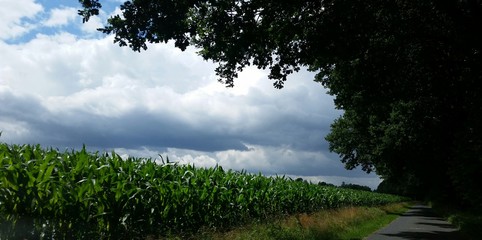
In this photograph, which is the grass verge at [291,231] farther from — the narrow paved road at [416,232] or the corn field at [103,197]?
the narrow paved road at [416,232]

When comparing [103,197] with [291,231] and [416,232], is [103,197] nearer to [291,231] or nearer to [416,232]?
[291,231]

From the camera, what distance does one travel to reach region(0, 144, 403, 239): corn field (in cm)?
600

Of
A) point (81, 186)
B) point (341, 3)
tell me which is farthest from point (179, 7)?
point (81, 186)

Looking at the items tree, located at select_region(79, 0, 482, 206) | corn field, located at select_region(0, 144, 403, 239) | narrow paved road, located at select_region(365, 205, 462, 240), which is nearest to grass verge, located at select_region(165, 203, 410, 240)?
corn field, located at select_region(0, 144, 403, 239)

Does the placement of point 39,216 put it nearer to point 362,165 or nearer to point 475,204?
point 475,204

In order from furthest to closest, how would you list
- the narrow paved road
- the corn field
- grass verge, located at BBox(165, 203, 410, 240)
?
the narrow paved road < grass verge, located at BBox(165, 203, 410, 240) < the corn field

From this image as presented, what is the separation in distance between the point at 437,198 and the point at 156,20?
49624 millimetres

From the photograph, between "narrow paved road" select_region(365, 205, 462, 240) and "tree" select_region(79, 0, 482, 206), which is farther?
"narrow paved road" select_region(365, 205, 462, 240)

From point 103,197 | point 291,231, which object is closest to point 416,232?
point 291,231

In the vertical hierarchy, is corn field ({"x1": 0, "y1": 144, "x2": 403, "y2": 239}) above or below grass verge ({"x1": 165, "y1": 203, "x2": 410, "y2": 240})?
above

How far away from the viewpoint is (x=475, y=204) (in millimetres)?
29406

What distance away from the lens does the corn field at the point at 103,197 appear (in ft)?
19.7

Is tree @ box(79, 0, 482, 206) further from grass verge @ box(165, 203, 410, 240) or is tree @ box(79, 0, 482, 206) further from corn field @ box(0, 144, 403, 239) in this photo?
grass verge @ box(165, 203, 410, 240)

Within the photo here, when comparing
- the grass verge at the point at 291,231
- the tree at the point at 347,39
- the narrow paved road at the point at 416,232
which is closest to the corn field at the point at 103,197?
the grass verge at the point at 291,231
